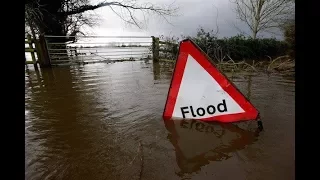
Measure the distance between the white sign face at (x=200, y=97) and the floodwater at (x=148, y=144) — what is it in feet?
0.51

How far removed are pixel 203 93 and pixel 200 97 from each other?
0.06 meters

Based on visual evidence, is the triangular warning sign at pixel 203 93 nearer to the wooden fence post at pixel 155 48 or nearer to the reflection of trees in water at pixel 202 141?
the reflection of trees in water at pixel 202 141

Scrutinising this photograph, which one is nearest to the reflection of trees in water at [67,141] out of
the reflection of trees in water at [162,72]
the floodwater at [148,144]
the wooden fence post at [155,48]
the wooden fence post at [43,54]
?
the floodwater at [148,144]

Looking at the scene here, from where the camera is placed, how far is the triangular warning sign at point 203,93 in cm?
269

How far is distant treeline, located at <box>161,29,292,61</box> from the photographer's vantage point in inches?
524

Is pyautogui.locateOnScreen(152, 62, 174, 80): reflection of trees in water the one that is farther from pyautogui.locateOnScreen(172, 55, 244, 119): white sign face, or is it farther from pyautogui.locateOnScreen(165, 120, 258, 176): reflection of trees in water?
pyautogui.locateOnScreen(165, 120, 258, 176): reflection of trees in water

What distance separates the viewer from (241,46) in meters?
15.3

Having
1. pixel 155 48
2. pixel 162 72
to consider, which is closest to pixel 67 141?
pixel 162 72

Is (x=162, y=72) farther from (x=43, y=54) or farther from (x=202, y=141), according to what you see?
(x=202, y=141)
